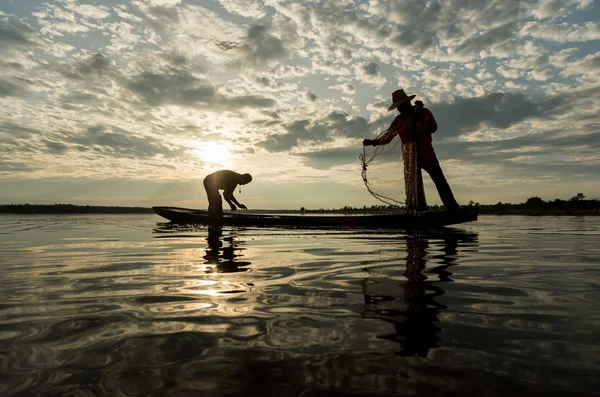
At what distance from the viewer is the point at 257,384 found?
2018 mm

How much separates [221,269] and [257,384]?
4054 mm

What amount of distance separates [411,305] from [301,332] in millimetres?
1332

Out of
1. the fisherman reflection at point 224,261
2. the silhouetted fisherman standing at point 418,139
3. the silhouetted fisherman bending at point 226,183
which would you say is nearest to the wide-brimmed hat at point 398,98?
the silhouetted fisherman standing at point 418,139

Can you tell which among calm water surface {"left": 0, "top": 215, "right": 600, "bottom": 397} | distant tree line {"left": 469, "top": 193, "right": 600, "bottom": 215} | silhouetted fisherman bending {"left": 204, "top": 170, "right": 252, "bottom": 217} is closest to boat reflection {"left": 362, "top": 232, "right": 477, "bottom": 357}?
calm water surface {"left": 0, "top": 215, "right": 600, "bottom": 397}

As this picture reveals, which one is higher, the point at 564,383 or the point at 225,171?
the point at 225,171

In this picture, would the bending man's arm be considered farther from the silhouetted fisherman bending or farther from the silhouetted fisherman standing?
the silhouetted fisherman standing

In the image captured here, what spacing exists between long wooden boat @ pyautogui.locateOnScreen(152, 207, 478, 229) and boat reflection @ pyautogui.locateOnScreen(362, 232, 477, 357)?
30.2ft

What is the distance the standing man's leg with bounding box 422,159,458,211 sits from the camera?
14.2m

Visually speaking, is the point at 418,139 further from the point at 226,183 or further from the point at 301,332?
the point at 301,332

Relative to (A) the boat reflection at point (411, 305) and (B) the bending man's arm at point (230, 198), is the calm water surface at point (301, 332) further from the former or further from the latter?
(B) the bending man's arm at point (230, 198)

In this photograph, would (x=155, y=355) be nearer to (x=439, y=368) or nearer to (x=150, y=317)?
(x=150, y=317)

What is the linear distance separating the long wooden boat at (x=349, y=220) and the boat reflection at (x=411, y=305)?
9.20m

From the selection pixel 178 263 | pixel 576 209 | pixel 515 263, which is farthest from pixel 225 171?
pixel 576 209

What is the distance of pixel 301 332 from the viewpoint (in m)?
2.86
